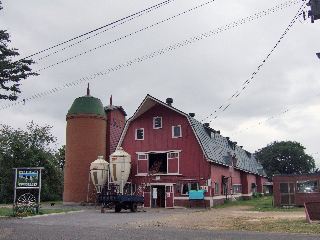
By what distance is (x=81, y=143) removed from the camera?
126 feet

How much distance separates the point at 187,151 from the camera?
33281mm

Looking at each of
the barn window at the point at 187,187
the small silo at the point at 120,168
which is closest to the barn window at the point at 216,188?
the barn window at the point at 187,187

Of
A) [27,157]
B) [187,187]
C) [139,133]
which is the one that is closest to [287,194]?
[187,187]

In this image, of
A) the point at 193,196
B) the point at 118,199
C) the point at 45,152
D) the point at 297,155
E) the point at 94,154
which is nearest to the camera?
the point at 118,199

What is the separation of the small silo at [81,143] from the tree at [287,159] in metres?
50.5

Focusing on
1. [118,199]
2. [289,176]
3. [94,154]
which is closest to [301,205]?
[289,176]

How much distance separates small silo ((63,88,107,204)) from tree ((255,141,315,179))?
166ft

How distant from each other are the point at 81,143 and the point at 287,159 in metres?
58.4

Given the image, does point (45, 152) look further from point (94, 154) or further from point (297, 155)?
point (297, 155)

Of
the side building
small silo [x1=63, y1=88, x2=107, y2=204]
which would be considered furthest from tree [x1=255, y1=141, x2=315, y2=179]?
the side building

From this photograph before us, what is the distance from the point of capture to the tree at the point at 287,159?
79.6m

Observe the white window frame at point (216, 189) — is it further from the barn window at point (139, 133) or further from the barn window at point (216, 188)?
the barn window at point (139, 133)

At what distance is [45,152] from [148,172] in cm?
2094

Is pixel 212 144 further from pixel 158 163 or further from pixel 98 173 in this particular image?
pixel 98 173
